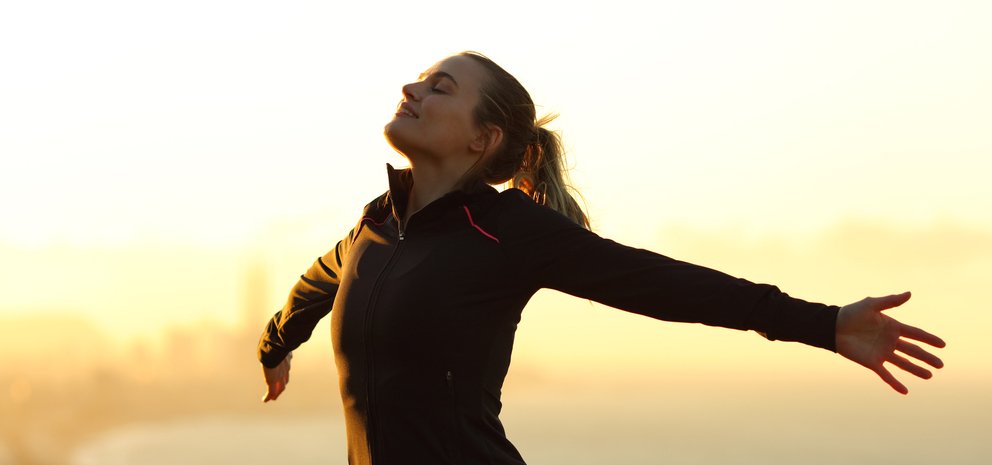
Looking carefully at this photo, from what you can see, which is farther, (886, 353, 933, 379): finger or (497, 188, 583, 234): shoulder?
(497, 188, 583, 234): shoulder

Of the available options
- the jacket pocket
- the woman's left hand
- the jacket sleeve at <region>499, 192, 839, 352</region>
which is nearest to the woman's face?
the jacket sleeve at <region>499, 192, 839, 352</region>

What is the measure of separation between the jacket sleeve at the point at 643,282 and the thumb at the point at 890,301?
12 cm

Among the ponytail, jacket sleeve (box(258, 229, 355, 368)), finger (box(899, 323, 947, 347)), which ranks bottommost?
jacket sleeve (box(258, 229, 355, 368))

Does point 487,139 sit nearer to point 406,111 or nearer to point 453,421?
point 406,111

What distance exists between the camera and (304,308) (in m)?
5.32

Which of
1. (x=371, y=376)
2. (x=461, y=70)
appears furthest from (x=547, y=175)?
(x=371, y=376)

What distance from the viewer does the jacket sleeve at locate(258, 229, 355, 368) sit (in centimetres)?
513

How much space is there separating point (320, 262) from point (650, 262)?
1.77 meters

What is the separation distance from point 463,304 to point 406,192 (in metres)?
0.59

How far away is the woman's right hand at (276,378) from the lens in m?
5.77

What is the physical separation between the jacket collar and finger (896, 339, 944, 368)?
147 cm

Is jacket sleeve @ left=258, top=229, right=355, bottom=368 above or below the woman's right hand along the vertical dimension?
above

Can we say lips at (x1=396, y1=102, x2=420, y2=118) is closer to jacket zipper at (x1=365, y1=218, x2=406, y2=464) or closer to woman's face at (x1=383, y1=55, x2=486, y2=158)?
woman's face at (x1=383, y1=55, x2=486, y2=158)

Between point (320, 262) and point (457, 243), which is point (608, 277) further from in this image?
point (320, 262)
